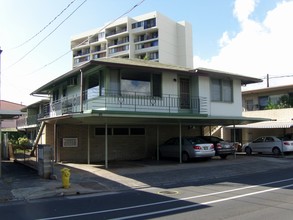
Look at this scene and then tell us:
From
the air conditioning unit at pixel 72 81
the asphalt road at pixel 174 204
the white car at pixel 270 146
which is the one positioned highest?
the air conditioning unit at pixel 72 81

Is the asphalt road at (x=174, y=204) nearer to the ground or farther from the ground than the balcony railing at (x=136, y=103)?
nearer to the ground

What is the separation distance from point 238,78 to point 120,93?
9135mm

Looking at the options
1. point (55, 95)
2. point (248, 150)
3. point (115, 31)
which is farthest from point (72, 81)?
point (115, 31)

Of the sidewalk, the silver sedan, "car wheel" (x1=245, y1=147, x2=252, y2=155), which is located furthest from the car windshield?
"car wheel" (x1=245, y1=147, x2=252, y2=155)

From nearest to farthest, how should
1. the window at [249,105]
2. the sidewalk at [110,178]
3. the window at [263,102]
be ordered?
the sidewalk at [110,178], the window at [263,102], the window at [249,105]

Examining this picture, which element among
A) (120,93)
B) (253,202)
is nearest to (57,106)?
(120,93)

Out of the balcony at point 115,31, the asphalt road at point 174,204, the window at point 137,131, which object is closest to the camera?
the asphalt road at point 174,204

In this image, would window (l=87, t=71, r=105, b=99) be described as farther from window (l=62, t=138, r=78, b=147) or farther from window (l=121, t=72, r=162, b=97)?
window (l=62, t=138, r=78, b=147)

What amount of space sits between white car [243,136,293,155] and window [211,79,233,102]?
228 inches

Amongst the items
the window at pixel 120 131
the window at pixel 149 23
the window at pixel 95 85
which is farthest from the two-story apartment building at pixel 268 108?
the window at pixel 149 23

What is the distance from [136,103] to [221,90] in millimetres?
6839

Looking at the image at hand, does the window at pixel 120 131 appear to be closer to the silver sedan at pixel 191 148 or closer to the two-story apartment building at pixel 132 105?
the two-story apartment building at pixel 132 105

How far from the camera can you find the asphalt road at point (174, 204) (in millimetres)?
7965

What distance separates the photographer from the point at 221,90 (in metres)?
23.1
